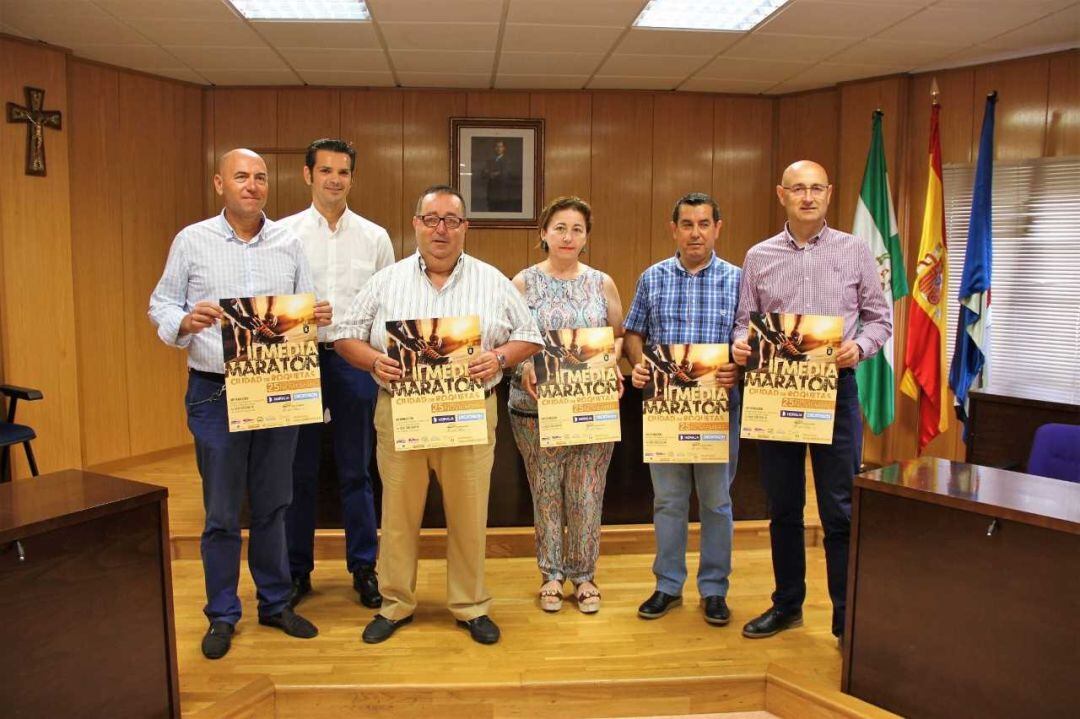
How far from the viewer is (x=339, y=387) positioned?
283 centimetres

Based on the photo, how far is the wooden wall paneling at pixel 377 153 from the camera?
577 cm

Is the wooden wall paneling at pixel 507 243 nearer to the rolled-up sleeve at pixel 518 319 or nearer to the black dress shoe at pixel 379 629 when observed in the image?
the rolled-up sleeve at pixel 518 319

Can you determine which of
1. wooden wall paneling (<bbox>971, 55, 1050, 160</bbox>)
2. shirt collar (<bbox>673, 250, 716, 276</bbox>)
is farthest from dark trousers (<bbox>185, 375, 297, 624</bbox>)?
wooden wall paneling (<bbox>971, 55, 1050, 160</bbox>)

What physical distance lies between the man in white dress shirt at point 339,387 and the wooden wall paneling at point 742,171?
380 cm

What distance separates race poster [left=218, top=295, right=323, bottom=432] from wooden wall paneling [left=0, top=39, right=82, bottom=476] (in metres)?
2.84

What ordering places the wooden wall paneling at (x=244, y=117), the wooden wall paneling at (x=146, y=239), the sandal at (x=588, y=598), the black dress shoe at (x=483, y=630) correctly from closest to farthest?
1. the black dress shoe at (x=483, y=630)
2. the sandal at (x=588, y=598)
3. the wooden wall paneling at (x=146, y=239)
4. the wooden wall paneling at (x=244, y=117)

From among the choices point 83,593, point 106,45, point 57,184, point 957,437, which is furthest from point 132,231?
point 957,437

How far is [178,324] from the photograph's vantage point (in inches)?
91.6

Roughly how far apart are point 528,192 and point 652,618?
3836 millimetres

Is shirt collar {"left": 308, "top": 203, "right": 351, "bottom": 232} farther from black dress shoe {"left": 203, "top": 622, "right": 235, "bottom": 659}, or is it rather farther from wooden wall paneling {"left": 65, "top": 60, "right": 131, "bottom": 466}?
wooden wall paneling {"left": 65, "top": 60, "right": 131, "bottom": 466}

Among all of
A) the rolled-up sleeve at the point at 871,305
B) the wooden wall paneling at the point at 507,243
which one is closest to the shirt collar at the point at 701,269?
the rolled-up sleeve at the point at 871,305

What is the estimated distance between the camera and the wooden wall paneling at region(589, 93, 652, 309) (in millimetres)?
5926

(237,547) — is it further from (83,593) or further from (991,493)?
(991,493)

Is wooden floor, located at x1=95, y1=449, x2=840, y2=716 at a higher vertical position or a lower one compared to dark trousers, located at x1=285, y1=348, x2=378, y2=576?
lower
